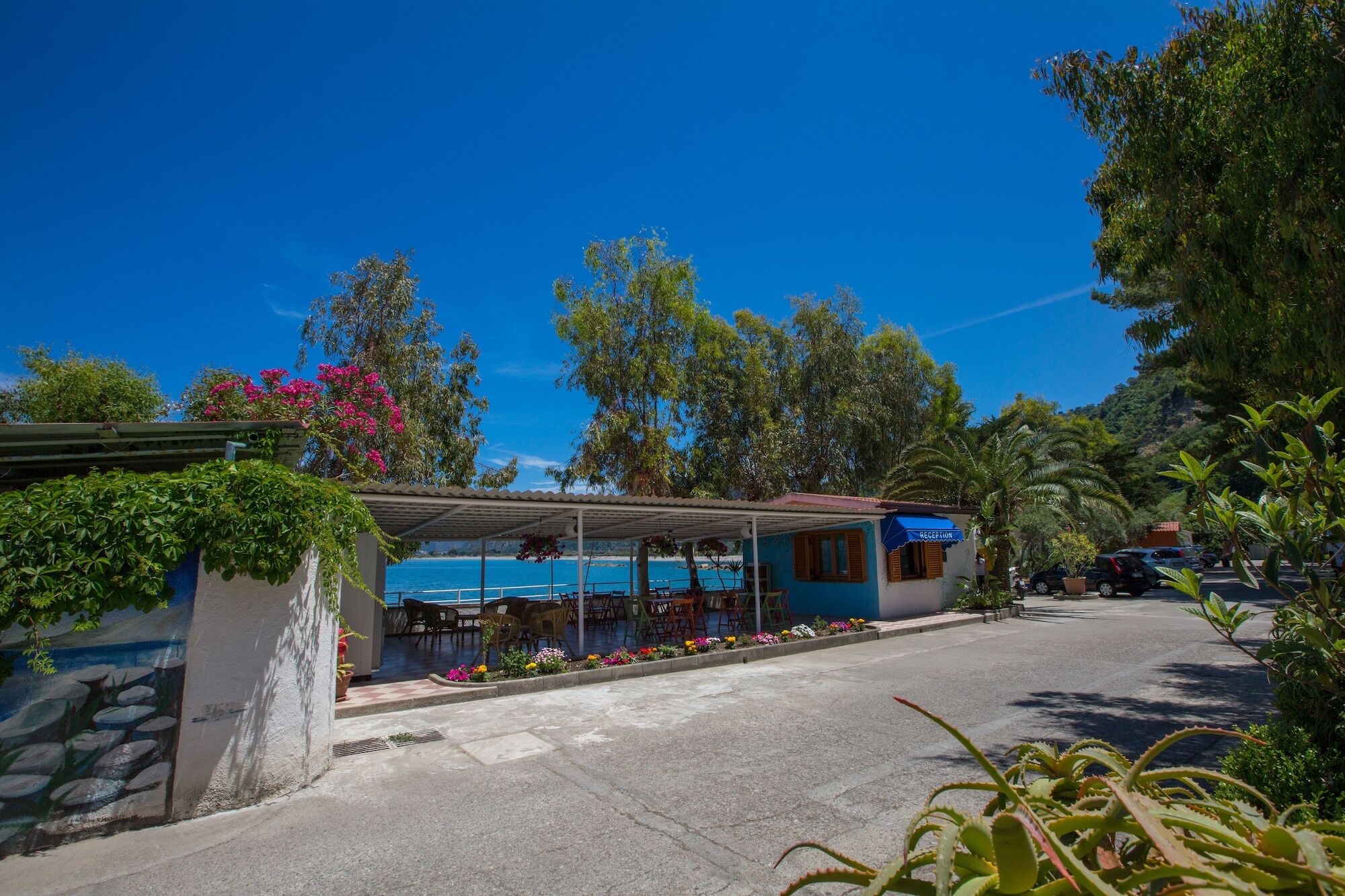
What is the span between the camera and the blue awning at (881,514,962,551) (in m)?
15.0

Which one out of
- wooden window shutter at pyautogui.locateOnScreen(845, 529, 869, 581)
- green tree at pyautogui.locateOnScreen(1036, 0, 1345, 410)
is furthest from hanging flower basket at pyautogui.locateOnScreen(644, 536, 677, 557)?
green tree at pyautogui.locateOnScreen(1036, 0, 1345, 410)

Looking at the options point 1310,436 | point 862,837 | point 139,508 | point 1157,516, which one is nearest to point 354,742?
point 139,508

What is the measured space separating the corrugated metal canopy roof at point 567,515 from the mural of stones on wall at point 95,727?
3061 millimetres

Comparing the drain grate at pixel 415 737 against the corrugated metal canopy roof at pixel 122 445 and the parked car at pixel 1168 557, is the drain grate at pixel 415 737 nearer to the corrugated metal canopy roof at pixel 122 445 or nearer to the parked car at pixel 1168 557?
the corrugated metal canopy roof at pixel 122 445

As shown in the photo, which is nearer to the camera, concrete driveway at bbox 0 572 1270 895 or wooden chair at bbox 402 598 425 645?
concrete driveway at bbox 0 572 1270 895

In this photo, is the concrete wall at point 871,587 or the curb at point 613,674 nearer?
the curb at point 613,674

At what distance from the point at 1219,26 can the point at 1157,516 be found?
4460cm

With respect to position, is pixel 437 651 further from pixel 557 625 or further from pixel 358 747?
pixel 358 747

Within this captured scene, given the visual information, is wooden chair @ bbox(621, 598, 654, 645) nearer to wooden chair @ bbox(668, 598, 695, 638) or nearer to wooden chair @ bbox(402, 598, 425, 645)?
wooden chair @ bbox(668, 598, 695, 638)

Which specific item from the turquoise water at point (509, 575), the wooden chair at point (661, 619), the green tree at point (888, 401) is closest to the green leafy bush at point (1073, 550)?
the green tree at point (888, 401)

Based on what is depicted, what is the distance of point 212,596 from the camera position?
16.4ft

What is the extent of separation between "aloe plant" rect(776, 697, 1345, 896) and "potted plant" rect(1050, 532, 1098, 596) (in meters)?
25.5

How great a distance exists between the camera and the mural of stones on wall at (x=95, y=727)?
4309 millimetres

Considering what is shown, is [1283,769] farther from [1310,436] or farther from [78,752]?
[78,752]
